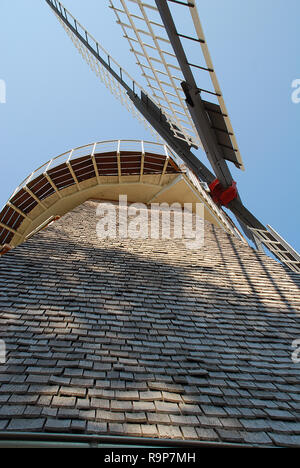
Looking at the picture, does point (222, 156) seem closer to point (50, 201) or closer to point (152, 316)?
point (152, 316)

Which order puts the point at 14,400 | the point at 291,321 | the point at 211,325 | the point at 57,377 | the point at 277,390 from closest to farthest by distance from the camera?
the point at 14,400, the point at 57,377, the point at 277,390, the point at 211,325, the point at 291,321

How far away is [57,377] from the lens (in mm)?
3057

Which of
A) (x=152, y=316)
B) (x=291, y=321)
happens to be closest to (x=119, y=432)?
(x=152, y=316)

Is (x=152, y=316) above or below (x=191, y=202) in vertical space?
below

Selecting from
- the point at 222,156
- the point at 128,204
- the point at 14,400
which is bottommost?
the point at 14,400

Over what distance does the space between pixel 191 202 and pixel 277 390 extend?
8.50 meters

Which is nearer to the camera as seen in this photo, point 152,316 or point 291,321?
Answer: point 152,316

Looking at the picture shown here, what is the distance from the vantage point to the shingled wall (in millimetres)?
2662

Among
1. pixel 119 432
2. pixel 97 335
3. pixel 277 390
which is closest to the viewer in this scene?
pixel 119 432

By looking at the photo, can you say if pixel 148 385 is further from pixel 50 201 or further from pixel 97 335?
pixel 50 201

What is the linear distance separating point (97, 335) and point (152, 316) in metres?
0.95

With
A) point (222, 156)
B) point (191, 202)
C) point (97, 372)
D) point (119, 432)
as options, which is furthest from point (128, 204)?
point (119, 432)

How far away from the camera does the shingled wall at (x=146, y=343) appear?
2662 millimetres

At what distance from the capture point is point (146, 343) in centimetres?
393
